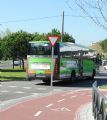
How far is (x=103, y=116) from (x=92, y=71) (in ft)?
105

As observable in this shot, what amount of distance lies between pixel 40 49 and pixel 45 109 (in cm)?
1500

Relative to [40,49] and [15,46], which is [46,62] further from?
[15,46]

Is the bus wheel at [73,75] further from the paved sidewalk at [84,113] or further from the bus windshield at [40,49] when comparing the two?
the paved sidewalk at [84,113]

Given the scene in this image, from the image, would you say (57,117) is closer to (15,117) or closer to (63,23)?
(15,117)

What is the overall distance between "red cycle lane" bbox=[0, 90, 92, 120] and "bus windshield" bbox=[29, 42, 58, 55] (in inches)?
385

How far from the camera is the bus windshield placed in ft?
107

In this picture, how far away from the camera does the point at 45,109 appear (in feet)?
59.3

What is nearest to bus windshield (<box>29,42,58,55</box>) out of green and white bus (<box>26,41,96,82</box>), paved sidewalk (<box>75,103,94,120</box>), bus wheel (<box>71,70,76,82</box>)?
green and white bus (<box>26,41,96,82</box>)

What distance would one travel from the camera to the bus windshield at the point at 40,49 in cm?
3259

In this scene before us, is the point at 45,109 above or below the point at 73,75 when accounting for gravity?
below

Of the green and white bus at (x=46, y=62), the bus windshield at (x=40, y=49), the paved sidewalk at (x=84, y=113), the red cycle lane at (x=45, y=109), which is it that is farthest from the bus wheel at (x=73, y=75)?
the paved sidewalk at (x=84, y=113)

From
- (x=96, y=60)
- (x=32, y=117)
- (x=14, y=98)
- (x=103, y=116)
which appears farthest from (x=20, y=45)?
(x=103, y=116)

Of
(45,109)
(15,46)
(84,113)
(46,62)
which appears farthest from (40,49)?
(15,46)

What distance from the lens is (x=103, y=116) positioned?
1030 centimetres
